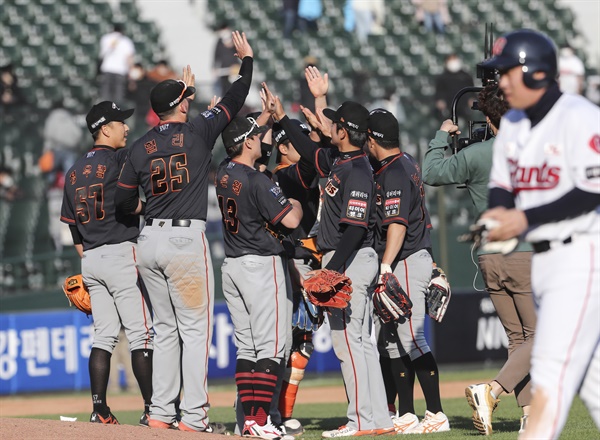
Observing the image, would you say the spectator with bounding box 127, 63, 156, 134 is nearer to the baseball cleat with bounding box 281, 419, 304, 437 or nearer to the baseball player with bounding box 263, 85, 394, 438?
the baseball cleat with bounding box 281, 419, 304, 437

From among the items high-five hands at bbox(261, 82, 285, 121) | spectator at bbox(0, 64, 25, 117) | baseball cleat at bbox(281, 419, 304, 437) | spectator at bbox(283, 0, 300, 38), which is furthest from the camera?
spectator at bbox(283, 0, 300, 38)

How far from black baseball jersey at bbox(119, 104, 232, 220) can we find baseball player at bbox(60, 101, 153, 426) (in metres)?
0.52

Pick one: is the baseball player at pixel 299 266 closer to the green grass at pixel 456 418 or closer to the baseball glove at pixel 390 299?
the green grass at pixel 456 418

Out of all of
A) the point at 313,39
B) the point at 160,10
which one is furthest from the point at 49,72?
the point at 313,39

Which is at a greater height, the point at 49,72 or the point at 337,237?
the point at 49,72

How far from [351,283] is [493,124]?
1340 millimetres

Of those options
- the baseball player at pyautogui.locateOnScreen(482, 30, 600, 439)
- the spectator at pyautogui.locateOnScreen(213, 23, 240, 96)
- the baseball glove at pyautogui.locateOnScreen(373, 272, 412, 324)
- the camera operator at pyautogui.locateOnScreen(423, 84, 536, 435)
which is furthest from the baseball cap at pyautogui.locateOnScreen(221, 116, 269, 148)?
the spectator at pyautogui.locateOnScreen(213, 23, 240, 96)

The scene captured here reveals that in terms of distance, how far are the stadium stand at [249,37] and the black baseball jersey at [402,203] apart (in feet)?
23.3

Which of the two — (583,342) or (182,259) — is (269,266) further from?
(583,342)

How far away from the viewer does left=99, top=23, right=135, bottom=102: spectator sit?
1501cm

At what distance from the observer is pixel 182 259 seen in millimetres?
6422

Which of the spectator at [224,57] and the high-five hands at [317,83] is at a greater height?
the spectator at [224,57]

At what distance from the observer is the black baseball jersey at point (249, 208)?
632 cm

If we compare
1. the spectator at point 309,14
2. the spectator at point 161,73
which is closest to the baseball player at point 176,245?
the spectator at point 161,73
